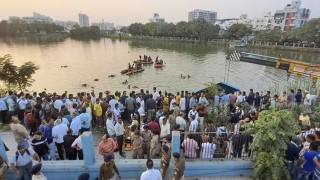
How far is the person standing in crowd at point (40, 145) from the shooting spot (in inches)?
273

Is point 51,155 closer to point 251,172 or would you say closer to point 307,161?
point 251,172

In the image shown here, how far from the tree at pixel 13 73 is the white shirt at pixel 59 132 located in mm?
11440

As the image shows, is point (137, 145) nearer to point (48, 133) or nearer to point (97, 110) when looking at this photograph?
point (48, 133)

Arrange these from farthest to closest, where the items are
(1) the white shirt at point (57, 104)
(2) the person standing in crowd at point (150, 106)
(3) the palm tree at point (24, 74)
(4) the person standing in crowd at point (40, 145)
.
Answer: (3) the palm tree at point (24, 74), (2) the person standing in crowd at point (150, 106), (1) the white shirt at point (57, 104), (4) the person standing in crowd at point (40, 145)

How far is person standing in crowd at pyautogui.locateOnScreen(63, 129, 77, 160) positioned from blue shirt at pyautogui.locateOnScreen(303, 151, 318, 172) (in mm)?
6440

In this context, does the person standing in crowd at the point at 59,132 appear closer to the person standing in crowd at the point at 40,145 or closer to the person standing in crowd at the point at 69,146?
the person standing in crowd at the point at 69,146

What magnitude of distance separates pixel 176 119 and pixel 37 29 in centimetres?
13249

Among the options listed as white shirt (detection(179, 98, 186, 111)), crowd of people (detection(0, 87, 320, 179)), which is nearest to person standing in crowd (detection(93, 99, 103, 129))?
crowd of people (detection(0, 87, 320, 179))

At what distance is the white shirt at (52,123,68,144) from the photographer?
296 inches

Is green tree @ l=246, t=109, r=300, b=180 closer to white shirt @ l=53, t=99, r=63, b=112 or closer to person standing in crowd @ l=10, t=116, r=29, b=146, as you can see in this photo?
person standing in crowd @ l=10, t=116, r=29, b=146

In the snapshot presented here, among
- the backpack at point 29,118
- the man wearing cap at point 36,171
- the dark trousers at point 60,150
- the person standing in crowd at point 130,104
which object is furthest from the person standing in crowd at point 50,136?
the person standing in crowd at point 130,104

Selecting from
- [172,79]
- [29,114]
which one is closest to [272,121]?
[29,114]

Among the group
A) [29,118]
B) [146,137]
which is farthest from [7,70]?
[146,137]

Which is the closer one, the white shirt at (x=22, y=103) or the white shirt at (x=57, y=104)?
the white shirt at (x=57, y=104)
